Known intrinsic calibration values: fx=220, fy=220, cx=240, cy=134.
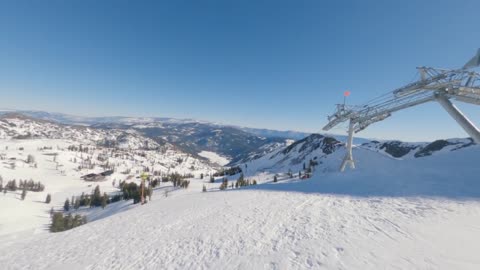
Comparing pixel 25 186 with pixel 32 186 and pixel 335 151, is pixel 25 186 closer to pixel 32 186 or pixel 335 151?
pixel 32 186

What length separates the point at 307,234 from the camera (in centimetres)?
1007

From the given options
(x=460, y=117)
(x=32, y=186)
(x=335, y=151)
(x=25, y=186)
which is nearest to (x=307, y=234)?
(x=460, y=117)

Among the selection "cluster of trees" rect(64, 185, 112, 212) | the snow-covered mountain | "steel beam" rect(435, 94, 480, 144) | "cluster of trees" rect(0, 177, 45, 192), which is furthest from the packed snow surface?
"cluster of trees" rect(0, 177, 45, 192)

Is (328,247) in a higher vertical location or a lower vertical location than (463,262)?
lower

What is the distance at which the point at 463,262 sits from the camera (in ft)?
23.4

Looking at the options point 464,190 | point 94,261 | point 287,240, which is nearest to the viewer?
point 287,240

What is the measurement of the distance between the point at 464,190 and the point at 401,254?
10833 millimetres

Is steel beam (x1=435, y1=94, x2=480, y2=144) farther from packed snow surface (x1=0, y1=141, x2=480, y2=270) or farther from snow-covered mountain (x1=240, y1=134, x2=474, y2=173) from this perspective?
snow-covered mountain (x1=240, y1=134, x2=474, y2=173)

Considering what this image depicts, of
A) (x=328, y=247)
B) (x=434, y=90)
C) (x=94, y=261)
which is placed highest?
(x=434, y=90)

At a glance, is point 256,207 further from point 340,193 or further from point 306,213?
point 340,193

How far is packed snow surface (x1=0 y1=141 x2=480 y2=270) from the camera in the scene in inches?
318

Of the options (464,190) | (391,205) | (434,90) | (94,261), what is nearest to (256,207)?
(391,205)

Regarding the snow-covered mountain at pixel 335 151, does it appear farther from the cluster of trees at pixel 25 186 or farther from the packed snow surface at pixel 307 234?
the cluster of trees at pixel 25 186

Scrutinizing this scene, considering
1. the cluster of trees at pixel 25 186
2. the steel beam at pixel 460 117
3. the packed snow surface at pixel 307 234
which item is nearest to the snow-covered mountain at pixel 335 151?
the steel beam at pixel 460 117
